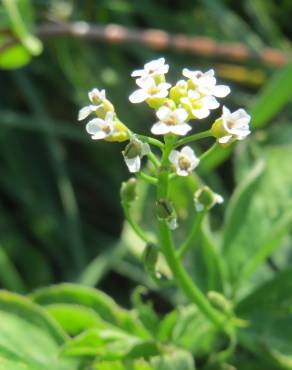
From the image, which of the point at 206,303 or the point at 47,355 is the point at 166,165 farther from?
the point at 47,355

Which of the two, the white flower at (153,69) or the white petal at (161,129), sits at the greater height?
the white flower at (153,69)

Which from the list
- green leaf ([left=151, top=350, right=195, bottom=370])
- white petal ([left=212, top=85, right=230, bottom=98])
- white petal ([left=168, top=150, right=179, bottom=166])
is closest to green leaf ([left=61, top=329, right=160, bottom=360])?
green leaf ([left=151, top=350, right=195, bottom=370])

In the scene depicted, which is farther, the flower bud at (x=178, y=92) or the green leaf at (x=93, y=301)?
the green leaf at (x=93, y=301)

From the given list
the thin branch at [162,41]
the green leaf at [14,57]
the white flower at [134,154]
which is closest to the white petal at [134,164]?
the white flower at [134,154]

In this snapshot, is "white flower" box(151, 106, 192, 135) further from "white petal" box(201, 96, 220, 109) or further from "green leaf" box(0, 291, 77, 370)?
"green leaf" box(0, 291, 77, 370)

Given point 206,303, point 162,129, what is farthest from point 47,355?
point 162,129

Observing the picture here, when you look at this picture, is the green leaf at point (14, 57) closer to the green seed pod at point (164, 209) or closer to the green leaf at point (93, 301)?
the green leaf at point (93, 301)

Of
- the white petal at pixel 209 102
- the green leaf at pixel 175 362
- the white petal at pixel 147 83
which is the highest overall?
A: the white petal at pixel 147 83
